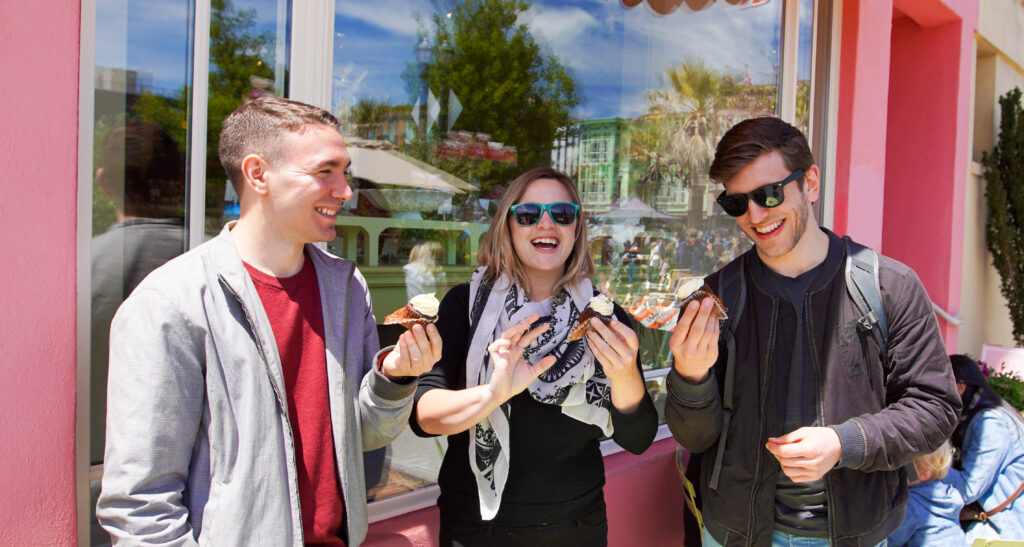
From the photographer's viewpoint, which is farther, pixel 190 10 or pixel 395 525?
pixel 395 525

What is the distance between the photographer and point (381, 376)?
183 cm

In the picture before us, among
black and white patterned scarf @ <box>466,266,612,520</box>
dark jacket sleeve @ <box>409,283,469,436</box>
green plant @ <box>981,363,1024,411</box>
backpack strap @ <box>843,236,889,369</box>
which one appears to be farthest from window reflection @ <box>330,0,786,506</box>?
green plant @ <box>981,363,1024,411</box>

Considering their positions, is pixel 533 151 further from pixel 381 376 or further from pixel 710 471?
pixel 381 376

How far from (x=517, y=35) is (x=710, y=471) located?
12.0 ft

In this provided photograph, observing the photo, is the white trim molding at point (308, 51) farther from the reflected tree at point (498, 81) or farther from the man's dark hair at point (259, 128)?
the reflected tree at point (498, 81)

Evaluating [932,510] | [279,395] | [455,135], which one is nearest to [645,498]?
[932,510]

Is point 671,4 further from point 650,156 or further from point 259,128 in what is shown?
point 259,128

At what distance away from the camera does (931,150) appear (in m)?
6.28

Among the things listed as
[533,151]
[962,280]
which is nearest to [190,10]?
[533,151]

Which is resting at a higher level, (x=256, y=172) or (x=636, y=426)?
(x=256, y=172)

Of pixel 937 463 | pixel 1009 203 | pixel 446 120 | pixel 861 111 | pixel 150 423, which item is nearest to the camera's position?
pixel 150 423

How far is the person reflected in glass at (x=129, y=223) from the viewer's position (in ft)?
6.80

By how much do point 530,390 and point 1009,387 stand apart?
539 centimetres

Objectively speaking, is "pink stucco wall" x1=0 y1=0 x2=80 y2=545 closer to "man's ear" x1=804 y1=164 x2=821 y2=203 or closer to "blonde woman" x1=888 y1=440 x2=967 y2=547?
"man's ear" x1=804 y1=164 x2=821 y2=203
